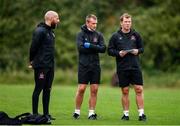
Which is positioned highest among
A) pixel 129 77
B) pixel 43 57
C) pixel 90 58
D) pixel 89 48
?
pixel 89 48

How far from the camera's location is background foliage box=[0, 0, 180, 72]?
4399cm

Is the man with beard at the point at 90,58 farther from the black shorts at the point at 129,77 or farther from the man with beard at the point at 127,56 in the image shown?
the black shorts at the point at 129,77

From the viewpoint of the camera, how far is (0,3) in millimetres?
44844

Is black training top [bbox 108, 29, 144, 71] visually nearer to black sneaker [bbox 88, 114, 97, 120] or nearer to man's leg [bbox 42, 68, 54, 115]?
black sneaker [bbox 88, 114, 97, 120]

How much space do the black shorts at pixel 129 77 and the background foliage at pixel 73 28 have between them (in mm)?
26947

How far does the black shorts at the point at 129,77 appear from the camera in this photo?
51.9 feet

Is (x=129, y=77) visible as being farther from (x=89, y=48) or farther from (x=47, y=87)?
(x=47, y=87)

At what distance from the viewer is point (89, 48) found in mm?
15828

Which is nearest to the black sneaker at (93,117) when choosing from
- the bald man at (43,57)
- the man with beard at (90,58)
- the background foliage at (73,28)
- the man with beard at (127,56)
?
the man with beard at (90,58)

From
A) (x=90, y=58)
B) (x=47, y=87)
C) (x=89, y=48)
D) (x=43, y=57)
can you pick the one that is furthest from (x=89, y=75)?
(x=43, y=57)

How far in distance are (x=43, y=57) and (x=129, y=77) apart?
2067mm

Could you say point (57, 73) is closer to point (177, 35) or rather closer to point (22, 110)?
point (177, 35)

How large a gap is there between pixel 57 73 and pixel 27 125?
25514 mm

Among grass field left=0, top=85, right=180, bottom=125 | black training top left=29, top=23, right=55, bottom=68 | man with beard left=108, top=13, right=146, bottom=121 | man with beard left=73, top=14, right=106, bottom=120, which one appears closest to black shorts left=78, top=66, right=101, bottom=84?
man with beard left=73, top=14, right=106, bottom=120
